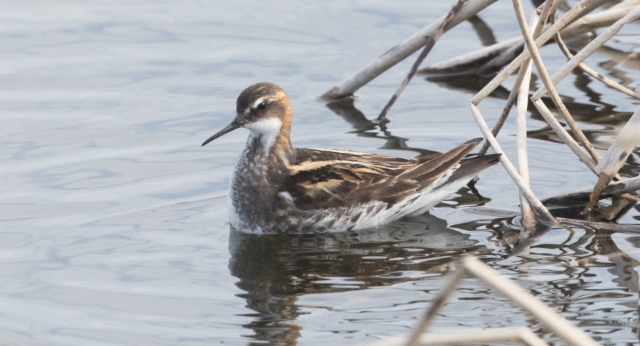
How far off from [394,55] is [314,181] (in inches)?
88.9

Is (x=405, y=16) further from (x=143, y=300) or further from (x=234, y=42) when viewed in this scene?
(x=143, y=300)

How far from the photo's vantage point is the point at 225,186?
9.13 meters

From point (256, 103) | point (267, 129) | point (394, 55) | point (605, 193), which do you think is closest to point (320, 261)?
point (267, 129)

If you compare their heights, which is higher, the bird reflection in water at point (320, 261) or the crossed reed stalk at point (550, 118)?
the crossed reed stalk at point (550, 118)

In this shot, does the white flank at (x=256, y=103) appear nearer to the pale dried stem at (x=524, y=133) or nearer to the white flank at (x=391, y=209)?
the white flank at (x=391, y=209)

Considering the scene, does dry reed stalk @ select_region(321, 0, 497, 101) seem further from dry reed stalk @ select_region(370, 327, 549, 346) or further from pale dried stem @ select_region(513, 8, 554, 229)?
dry reed stalk @ select_region(370, 327, 549, 346)

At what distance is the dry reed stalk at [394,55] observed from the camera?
9562 millimetres

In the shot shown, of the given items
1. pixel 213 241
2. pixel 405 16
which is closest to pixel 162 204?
pixel 213 241

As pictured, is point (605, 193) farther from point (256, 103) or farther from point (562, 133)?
point (256, 103)

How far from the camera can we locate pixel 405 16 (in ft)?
43.0

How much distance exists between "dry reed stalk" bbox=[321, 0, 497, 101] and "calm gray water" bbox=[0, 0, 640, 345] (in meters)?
0.21

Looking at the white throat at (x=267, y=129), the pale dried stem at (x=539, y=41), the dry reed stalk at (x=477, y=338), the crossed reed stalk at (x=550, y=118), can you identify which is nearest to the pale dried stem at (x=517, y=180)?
the crossed reed stalk at (x=550, y=118)

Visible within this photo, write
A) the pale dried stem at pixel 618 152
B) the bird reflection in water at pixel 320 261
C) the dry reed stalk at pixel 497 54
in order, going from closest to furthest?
the bird reflection in water at pixel 320 261, the pale dried stem at pixel 618 152, the dry reed stalk at pixel 497 54

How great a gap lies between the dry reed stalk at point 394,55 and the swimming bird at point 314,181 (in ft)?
5.27
